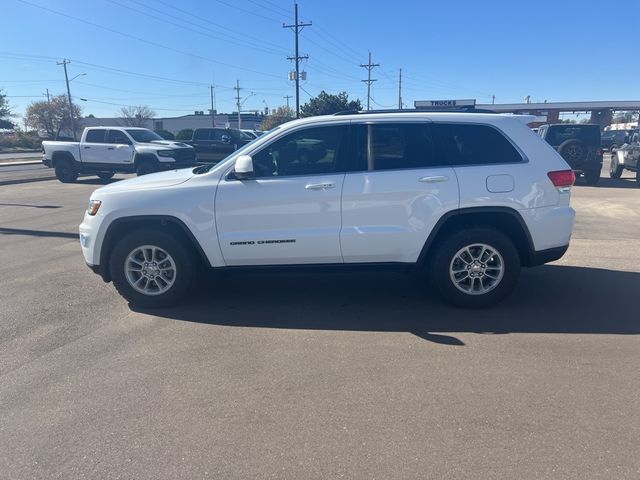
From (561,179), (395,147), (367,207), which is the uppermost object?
(395,147)

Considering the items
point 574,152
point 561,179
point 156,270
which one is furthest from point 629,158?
point 156,270

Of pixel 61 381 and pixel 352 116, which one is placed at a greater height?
pixel 352 116

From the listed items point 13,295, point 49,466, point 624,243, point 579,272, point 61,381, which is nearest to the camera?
point 49,466

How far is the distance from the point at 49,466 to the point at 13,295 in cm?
355

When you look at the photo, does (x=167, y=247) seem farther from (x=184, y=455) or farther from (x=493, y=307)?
(x=493, y=307)

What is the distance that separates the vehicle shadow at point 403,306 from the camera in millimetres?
4641

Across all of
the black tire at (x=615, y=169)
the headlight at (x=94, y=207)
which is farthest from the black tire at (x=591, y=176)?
the headlight at (x=94, y=207)

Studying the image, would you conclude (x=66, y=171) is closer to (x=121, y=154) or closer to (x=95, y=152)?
(x=95, y=152)

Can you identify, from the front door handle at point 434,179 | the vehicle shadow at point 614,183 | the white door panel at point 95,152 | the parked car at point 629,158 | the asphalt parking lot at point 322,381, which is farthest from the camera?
the white door panel at point 95,152

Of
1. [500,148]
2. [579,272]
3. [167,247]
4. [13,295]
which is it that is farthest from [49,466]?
[579,272]

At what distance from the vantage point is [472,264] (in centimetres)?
496

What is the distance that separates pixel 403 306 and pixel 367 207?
3.67ft

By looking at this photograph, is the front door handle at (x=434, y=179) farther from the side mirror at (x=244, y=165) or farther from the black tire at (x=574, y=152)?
the black tire at (x=574, y=152)

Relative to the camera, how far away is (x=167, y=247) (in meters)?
4.97
